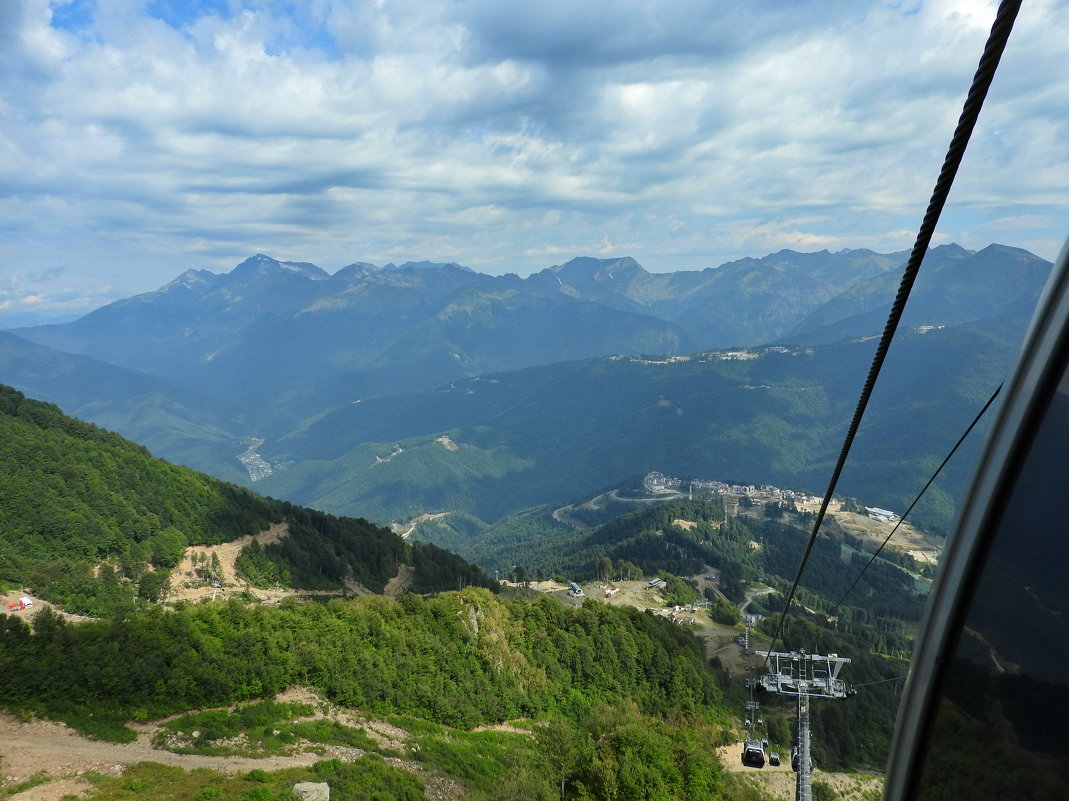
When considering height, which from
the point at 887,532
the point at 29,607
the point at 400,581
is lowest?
the point at 887,532

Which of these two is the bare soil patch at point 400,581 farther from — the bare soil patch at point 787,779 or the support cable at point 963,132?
the support cable at point 963,132

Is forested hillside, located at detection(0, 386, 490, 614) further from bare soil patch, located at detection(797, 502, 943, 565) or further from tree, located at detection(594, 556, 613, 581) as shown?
bare soil patch, located at detection(797, 502, 943, 565)

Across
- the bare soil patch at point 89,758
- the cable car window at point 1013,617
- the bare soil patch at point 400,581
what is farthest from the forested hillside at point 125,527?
the cable car window at point 1013,617

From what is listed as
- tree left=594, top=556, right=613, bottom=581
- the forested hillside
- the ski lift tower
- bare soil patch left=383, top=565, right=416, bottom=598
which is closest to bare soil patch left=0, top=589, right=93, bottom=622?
the forested hillside

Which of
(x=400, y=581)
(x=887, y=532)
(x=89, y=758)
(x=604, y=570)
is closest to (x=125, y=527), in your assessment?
(x=400, y=581)

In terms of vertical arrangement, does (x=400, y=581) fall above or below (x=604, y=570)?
above

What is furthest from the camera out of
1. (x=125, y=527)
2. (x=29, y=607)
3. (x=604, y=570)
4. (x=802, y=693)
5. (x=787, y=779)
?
(x=604, y=570)

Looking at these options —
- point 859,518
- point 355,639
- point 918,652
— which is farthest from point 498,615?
point 859,518

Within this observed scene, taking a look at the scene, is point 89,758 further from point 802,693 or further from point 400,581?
point 400,581
